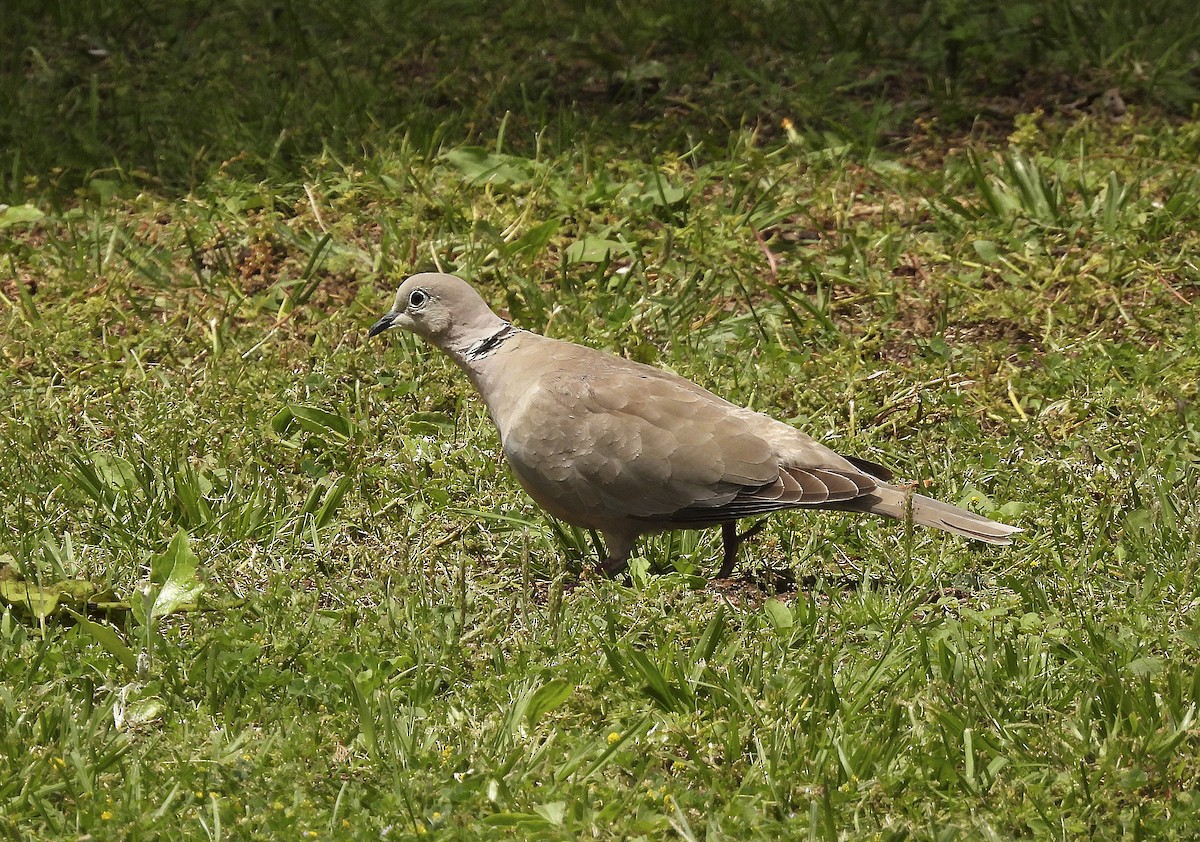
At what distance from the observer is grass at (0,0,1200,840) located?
3564 mm

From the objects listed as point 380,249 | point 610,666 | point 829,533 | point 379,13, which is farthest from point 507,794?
point 379,13

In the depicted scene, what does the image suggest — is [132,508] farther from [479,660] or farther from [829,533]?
[829,533]

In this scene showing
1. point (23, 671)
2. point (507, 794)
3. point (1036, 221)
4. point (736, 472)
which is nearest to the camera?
point (507, 794)

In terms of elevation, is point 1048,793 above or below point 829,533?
above

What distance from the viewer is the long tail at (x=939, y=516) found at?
4391 mm

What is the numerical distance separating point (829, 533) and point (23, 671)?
2418 millimetres

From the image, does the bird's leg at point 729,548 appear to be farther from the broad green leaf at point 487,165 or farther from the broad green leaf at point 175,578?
the broad green leaf at point 487,165

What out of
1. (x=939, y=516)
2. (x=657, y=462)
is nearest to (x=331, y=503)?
(x=657, y=462)

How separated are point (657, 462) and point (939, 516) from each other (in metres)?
0.83

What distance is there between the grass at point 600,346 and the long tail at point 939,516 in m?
0.17

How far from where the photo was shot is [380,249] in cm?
638

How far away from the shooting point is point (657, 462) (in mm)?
4445

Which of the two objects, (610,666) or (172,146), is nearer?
(610,666)

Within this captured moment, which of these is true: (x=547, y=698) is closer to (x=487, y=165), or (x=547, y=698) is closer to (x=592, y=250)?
(x=592, y=250)
